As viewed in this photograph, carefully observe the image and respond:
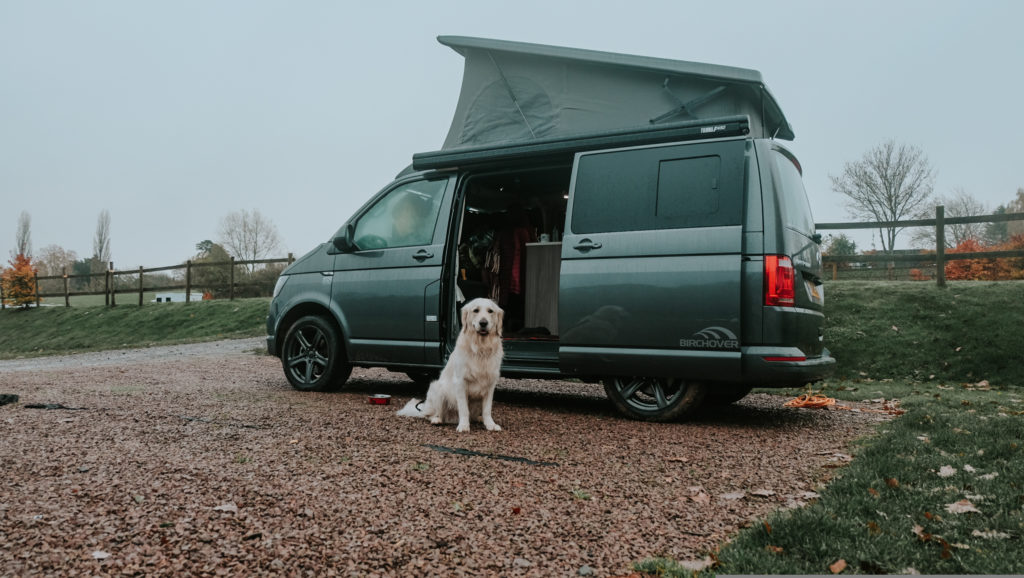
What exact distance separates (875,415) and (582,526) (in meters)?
4.24

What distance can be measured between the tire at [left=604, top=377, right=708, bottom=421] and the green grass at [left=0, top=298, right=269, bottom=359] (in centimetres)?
1444

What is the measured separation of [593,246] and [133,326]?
20.5 metres

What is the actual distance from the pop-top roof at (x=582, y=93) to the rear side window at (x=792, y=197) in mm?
1762

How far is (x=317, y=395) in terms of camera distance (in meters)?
6.57

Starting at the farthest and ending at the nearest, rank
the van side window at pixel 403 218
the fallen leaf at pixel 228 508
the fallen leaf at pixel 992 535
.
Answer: the van side window at pixel 403 218 → the fallen leaf at pixel 228 508 → the fallen leaf at pixel 992 535

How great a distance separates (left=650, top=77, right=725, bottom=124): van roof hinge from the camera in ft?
24.0

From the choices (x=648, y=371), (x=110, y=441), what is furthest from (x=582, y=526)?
(x=110, y=441)

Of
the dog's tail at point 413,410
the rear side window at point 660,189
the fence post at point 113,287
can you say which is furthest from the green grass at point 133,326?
the rear side window at point 660,189

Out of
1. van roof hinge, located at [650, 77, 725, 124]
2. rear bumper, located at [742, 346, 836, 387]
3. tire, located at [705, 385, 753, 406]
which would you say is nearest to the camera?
rear bumper, located at [742, 346, 836, 387]

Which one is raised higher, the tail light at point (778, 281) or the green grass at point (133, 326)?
the tail light at point (778, 281)

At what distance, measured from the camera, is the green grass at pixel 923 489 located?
238cm

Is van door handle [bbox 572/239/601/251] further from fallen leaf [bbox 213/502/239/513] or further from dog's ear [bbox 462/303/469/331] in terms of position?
fallen leaf [bbox 213/502/239/513]

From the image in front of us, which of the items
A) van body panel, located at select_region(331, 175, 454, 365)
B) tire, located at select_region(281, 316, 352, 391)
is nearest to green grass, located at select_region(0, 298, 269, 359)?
tire, located at select_region(281, 316, 352, 391)

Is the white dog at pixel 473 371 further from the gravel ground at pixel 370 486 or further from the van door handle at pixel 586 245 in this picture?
the van door handle at pixel 586 245
